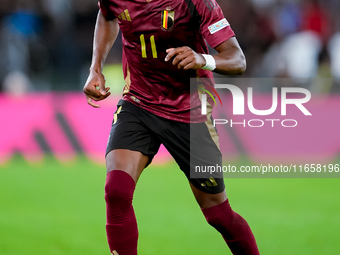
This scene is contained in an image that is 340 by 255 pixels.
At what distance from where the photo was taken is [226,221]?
3361 millimetres

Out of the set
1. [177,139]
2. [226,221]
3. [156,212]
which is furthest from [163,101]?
[156,212]

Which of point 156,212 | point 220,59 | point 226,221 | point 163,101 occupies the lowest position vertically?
point 156,212

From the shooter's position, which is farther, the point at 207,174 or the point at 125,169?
the point at 207,174

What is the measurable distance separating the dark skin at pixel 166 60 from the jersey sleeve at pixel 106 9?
0.04 metres

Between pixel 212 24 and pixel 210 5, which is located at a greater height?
pixel 210 5

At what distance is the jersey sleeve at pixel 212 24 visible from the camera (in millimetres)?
3086

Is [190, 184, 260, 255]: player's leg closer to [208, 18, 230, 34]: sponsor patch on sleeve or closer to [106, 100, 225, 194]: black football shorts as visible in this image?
[106, 100, 225, 194]: black football shorts

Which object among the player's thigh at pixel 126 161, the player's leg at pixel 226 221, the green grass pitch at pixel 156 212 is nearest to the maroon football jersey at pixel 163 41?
the player's thigh at pixel 126 161

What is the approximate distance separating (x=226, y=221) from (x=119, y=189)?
2.58 feet

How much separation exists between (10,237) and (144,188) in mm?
2501

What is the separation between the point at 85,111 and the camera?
8.36 m

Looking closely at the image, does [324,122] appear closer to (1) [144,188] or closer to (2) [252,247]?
(1) [144,188]

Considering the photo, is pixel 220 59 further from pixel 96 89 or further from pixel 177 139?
pixel 96 89

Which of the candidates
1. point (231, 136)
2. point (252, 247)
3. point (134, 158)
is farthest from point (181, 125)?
point (231, 136)
